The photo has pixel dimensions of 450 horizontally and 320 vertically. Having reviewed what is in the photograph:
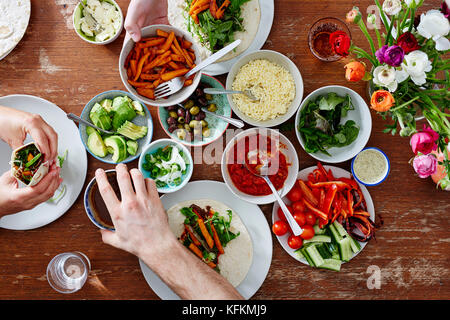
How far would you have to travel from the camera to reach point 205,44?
1.63 meters

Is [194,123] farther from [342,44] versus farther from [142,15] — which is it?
[342,44]

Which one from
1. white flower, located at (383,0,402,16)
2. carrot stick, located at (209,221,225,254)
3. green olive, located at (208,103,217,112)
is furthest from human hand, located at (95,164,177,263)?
white flower, located at (383,0,402,16)

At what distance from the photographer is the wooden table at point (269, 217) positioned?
5.56 feet

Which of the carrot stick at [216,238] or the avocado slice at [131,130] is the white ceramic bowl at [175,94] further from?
the carrot stick at [216,238]

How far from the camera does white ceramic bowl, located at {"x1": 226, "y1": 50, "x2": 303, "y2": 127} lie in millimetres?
1599

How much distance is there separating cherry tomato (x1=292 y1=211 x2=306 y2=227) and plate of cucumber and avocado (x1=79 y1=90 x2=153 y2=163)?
33.2 inches

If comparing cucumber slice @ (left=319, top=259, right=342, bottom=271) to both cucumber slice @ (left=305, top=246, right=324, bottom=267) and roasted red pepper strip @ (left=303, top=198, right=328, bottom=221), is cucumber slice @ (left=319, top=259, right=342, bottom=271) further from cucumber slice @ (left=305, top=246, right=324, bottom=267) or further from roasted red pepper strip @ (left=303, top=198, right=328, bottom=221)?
roasted red pepper strip @ (left=303, top=198, right=328, bottom=221)

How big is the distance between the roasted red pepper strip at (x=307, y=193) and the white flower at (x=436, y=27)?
0.83 meters

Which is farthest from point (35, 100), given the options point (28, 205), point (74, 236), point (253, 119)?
point (253, 119)

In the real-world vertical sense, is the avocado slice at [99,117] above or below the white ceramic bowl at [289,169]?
above

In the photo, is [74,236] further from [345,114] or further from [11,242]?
[345,114]

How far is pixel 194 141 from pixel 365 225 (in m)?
0.99

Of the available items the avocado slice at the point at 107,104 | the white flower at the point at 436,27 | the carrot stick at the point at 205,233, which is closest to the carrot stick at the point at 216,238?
the carrot stick at the point at 205,233

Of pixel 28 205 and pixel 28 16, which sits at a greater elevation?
pixel 28 16
